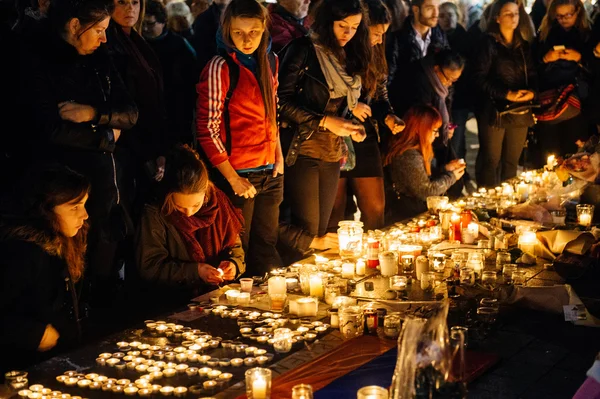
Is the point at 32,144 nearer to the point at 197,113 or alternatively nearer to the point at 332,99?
the point at 197,113

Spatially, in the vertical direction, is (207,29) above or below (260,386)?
above

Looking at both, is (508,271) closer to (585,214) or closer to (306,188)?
(585,214)

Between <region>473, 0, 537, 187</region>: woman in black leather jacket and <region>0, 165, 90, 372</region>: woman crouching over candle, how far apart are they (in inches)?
227

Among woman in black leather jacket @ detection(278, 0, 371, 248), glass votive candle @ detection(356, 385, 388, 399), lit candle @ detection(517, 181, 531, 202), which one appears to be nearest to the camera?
glass votive candle @ detection(356, 385, 388, 399)

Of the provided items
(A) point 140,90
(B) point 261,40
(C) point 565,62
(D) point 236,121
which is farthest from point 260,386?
(C) point 565,62

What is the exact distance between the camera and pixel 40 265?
416 cm

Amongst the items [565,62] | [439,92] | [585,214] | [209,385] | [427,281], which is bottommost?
[209,385]

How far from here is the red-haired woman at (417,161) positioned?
7281 mm

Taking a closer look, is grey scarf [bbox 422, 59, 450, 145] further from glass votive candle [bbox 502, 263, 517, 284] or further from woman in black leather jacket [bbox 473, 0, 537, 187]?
glass votive candle [bbox 502, 263, 517, 284]

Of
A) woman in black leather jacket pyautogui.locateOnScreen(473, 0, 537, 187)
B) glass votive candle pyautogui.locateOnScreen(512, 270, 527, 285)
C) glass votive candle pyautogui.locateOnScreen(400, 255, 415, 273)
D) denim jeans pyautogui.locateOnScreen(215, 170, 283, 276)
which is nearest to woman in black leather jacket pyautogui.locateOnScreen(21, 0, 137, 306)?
denim jeans pyautogui.locateOnScreen(215, 170, 283, 276)

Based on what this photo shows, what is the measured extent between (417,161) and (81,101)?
2948mm

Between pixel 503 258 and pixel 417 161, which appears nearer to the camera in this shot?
pixel 503 258

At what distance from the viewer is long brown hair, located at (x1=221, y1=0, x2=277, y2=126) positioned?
5598 mm

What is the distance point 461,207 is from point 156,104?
230 centimetres
